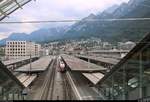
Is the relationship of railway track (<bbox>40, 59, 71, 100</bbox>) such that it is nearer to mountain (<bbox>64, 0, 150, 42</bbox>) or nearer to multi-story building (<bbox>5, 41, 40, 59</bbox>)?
mountain (<bbox>64, 0, 150, 42</bbox>)

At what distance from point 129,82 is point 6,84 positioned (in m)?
4.94

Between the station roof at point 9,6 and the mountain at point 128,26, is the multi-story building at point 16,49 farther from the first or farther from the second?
the station roof at point 9,6

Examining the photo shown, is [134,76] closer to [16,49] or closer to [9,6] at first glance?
[9,6]

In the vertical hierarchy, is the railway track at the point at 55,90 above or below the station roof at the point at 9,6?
below

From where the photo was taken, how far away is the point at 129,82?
1211cm

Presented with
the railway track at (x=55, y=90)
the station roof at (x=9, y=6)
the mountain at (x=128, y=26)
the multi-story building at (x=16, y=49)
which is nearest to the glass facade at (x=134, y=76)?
the mountain at (x=128, y=26)

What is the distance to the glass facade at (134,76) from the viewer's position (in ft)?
32.8

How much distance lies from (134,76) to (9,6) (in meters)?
4.79

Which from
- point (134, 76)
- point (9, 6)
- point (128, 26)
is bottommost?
point (134, 76)

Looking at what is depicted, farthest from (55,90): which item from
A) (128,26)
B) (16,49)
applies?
(16,49)

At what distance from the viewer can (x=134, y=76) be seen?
37.2ft

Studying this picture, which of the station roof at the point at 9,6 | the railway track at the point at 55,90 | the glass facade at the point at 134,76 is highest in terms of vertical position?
the station roof at the point at 9,6

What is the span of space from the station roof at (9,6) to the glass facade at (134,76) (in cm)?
413

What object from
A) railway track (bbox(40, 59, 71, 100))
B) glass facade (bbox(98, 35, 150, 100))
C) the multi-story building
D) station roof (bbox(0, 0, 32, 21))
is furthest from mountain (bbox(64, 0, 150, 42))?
the multi-story building
